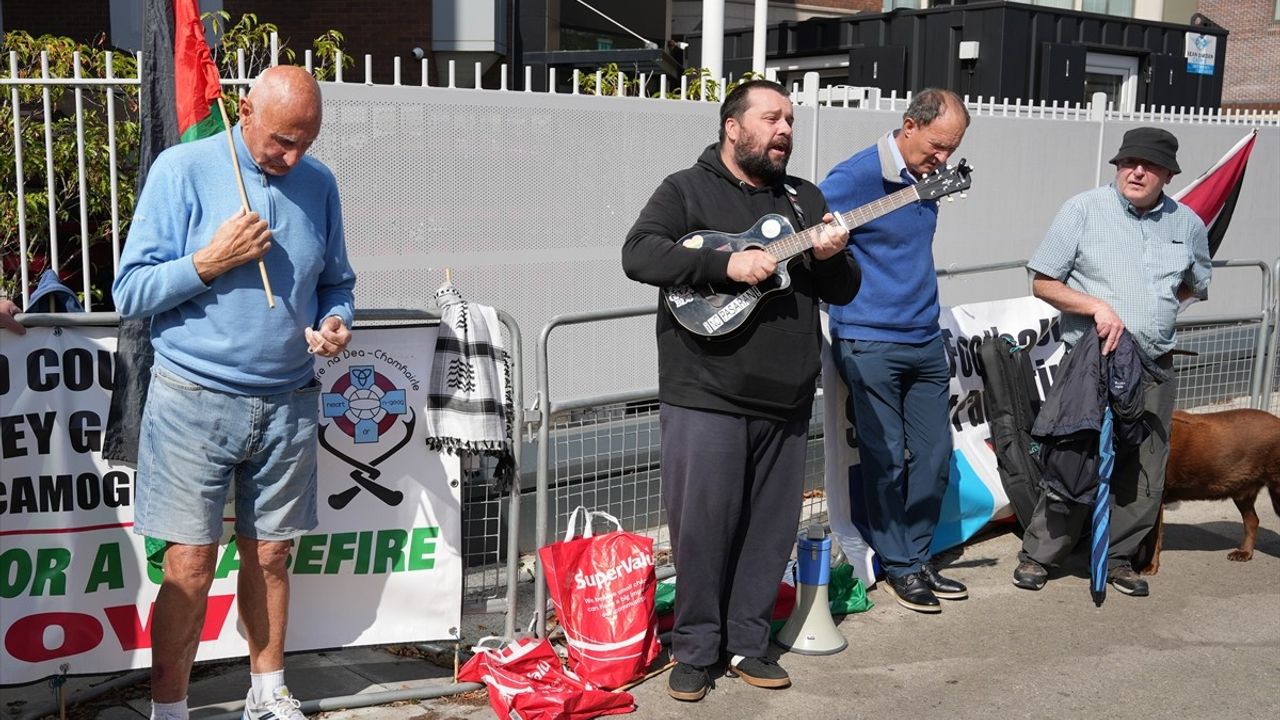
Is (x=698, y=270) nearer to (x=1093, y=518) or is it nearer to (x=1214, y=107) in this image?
(x=1093, y=518)

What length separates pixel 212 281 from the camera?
3.50 meters

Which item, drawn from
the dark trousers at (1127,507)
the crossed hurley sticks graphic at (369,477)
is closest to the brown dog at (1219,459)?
the dark trousers at (1127,507)

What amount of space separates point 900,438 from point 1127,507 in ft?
4.26

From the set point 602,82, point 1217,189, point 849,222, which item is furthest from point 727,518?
point 1217,189

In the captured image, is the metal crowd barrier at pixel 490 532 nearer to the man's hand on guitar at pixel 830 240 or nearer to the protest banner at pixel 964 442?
the man's hand on guitar at pixel 830 240

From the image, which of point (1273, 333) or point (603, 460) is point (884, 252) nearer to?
point (603, 460)

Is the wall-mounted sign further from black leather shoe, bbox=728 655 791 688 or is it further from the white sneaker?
the white sneaker

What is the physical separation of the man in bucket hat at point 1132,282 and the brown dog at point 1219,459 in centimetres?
21

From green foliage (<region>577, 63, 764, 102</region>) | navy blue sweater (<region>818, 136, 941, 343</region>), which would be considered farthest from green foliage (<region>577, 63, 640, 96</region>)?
navy blue sweater (<region>818, 136, 941, 343</region>)

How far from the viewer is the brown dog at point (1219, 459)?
5832mm

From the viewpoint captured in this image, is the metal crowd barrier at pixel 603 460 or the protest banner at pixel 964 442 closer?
the metal crowd barrier at pixel 603 460

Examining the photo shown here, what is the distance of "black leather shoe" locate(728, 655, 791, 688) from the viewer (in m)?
4.42

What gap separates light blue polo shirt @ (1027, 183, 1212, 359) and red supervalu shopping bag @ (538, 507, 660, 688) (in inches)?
93.5

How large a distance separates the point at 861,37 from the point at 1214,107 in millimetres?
5793
